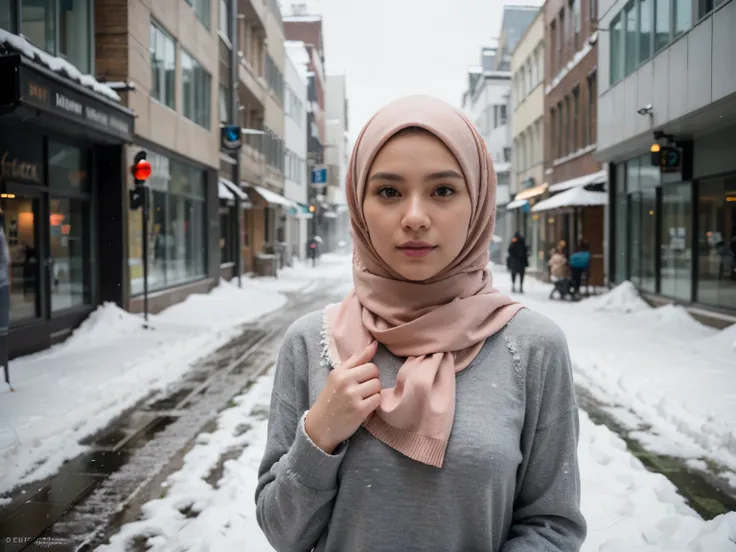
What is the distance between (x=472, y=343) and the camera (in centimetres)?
174

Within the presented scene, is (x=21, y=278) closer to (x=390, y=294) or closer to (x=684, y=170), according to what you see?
(x=390, y=294)

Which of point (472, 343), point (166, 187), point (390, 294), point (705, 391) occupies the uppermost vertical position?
point (166, 187)

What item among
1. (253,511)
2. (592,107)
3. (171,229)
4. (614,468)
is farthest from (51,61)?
(592,107)

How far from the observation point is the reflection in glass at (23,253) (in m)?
10.9

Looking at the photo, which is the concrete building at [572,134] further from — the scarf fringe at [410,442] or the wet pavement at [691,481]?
the scarf fringe at [410,442]

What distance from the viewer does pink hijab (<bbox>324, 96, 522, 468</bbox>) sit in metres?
1.63

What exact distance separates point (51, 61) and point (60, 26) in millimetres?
1754

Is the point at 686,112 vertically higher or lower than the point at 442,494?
higher

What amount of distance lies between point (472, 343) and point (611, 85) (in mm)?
18796

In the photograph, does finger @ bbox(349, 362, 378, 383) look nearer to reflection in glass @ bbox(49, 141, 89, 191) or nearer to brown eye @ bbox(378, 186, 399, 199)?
brown eye @ bbox(378, 186, 399, 199)

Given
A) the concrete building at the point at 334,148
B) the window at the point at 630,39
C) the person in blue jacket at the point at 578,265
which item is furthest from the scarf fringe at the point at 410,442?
the concrete building at the point at 334,148

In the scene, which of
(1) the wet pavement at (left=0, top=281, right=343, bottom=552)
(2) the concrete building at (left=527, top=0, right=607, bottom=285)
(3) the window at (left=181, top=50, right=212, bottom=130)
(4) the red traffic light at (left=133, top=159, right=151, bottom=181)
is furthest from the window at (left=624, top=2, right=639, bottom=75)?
(1) the wet pavement at (left=0, top=281, right=343, bottom=552)

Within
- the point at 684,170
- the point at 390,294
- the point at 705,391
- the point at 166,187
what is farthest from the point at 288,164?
the point at 390,294

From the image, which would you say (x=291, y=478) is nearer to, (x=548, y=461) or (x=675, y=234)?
(x=548, y=461)
